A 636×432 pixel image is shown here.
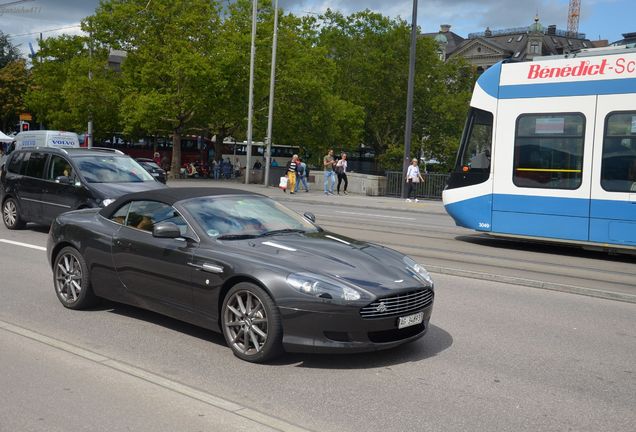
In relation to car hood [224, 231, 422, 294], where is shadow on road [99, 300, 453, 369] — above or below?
Answer: below

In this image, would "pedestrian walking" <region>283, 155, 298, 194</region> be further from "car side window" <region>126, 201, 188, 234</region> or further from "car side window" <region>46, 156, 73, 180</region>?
"car side window" <region>126, 201, 188, 234</region>

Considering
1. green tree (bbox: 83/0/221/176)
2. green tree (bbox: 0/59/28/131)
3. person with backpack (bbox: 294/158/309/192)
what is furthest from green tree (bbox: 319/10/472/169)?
green tree (bbox: 0/59/28/131)

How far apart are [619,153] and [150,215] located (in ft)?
29.0

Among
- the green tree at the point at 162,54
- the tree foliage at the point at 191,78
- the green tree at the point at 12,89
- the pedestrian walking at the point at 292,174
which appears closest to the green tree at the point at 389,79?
the tree foliage at the point at 191,78

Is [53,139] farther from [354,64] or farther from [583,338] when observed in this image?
[583,338]

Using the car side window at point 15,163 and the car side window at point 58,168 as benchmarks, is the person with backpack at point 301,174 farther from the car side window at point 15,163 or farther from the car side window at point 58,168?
the car side window at point 58,168

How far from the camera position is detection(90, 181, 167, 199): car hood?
1247cm

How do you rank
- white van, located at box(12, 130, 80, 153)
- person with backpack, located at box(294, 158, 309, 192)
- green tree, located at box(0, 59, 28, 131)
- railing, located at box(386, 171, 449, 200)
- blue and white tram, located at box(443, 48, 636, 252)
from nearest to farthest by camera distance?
blue and white tram, located at box(443, 48, 636, 252) → railing, located at box(386, 171, 449, 200) → person with backpack, located at box(294, 158, 309, 192) → white van, located at box(12, 130, 80, 153) → green tree, located at box(0, 59, 28, 131)

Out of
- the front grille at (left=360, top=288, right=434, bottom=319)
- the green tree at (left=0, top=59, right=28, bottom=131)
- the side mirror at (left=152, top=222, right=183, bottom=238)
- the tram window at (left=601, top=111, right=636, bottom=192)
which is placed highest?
the green tree at (left=0, top=59, right=28, bottom=131)

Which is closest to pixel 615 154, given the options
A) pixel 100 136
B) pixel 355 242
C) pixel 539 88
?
pixel 539 88

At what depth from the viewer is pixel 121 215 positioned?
284 inches

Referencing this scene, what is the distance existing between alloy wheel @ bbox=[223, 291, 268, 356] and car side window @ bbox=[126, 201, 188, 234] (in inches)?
38.5

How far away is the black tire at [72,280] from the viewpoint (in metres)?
7.38

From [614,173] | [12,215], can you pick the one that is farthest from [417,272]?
[12,215]
